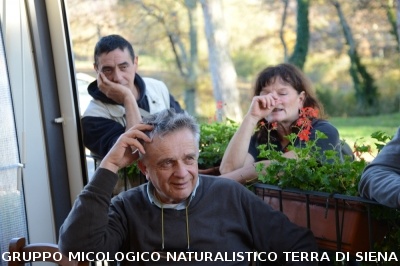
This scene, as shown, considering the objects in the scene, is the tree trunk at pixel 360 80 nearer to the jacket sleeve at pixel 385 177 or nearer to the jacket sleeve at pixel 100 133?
the jacket sleeve at pixel 100 133

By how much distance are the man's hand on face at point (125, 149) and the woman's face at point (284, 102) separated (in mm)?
744

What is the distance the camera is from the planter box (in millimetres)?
2150

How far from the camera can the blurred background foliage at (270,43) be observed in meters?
10.9

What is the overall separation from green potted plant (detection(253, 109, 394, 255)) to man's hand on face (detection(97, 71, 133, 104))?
2.84 feet

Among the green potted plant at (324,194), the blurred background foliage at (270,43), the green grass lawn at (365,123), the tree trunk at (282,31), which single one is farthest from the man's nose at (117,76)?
the tree trunk at (282,31)

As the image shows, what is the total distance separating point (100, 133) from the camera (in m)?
3.31

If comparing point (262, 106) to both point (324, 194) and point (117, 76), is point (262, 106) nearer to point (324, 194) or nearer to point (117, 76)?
point (324, 194)

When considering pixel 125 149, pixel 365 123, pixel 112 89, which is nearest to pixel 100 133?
pixel 112 89

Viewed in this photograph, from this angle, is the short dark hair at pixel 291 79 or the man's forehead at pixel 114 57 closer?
the short dark hair at pixel 291 79

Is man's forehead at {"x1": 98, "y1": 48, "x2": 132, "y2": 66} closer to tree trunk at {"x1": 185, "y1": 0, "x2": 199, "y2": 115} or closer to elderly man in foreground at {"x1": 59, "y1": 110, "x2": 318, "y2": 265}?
elderly man in foreground at {"x1": 59, "y1": 110, "x2": 318, "y2": 265}

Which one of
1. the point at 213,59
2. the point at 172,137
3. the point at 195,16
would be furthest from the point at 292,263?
the point at 195,16

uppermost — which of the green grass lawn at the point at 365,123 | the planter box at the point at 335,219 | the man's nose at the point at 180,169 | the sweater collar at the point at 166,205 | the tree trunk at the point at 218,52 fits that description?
the tree trunk at the point at 218,52

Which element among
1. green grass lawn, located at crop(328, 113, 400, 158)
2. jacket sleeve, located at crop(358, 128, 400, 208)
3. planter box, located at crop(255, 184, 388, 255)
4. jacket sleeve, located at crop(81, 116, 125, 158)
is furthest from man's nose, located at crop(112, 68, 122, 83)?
green grass lawn, located at crop(328, 113, 400, 158)

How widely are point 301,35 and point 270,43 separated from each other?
540mm
